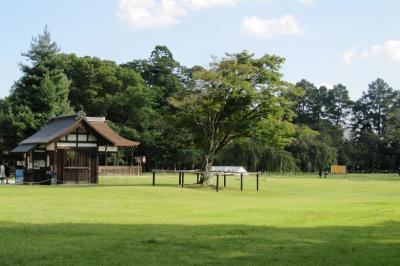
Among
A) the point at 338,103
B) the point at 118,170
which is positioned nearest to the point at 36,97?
the point at 118,170

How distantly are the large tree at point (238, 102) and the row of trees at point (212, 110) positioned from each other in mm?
65

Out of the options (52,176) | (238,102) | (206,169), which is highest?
(238,102)

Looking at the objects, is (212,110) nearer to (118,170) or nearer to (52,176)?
(52,176)

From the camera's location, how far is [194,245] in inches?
396

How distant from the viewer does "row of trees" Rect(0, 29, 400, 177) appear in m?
34.7

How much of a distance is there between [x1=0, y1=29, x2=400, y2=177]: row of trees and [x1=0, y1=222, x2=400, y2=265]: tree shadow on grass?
21.7 m

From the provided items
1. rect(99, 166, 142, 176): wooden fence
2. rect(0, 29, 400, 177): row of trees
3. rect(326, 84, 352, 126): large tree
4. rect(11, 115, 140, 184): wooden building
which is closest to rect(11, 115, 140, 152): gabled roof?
rect(11, 115, 140, 184): wooden building

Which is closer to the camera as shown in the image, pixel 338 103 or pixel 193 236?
pixel 193 236

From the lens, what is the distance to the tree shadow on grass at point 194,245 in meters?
8.59

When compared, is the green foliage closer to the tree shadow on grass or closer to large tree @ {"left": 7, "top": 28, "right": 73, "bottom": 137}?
large tree @ {"left": 7, "top": 28, "right": 73, "bottom": 137}

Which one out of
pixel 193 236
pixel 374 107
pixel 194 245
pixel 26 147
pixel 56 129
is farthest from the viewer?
pixel 374 107

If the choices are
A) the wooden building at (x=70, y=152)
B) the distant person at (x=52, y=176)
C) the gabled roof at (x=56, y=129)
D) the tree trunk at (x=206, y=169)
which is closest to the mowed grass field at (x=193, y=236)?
the distant person at (x=52, y=176)

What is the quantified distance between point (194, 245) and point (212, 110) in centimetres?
2524

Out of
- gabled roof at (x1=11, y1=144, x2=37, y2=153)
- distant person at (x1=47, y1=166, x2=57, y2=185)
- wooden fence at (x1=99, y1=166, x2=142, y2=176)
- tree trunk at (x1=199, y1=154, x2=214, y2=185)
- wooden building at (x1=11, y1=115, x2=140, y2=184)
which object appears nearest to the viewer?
distant person at (x1=47, y1=166, x2=57, y2=185)
